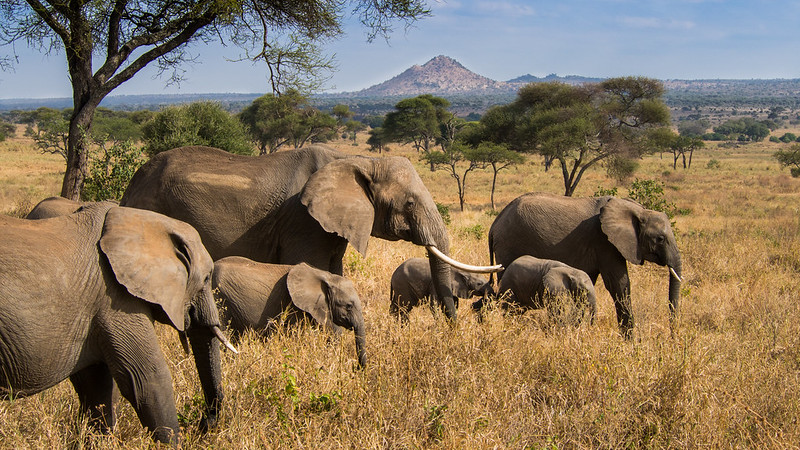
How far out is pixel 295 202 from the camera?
5641mm

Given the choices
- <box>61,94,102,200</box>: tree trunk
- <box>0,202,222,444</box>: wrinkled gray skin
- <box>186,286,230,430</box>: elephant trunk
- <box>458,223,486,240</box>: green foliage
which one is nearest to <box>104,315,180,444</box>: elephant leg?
<box>0,202,222,444</box>: wrinkled gray skin

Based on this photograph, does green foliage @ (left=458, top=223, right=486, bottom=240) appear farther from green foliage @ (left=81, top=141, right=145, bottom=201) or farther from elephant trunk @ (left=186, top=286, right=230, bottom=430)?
elephant trunk @ (left=186, top=286, right=230, bottom=430)

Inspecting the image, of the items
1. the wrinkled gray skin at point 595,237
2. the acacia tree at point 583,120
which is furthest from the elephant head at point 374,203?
the acacia tree at point 583,120

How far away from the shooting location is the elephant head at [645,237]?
7.05 metres

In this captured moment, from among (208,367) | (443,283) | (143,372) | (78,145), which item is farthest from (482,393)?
(78,145)

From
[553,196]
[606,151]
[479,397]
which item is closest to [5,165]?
[606,151]

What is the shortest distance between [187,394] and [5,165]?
126ft

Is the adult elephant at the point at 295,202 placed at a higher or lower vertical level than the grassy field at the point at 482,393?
higher

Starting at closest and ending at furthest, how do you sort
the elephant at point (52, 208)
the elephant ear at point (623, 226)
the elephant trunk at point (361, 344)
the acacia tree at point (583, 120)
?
the elephant trunk at point (361, 344), the elephant at point (52, 208), the elephant ear at point (623, 226), the acacia tree at point (583, 120)

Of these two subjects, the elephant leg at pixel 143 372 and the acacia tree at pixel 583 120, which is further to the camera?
the acacia tree at pixel 583 120

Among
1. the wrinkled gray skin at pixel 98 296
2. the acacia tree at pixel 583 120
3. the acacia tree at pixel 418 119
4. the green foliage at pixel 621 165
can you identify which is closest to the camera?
the wrinkled gray skin at pixel 98 296

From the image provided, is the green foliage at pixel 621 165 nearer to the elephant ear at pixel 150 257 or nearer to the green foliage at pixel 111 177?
the green foliage at pixel 111 177

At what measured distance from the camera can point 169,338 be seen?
17.4 feet

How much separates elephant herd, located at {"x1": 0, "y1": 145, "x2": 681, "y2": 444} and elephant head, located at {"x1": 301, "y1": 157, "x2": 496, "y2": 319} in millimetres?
12
